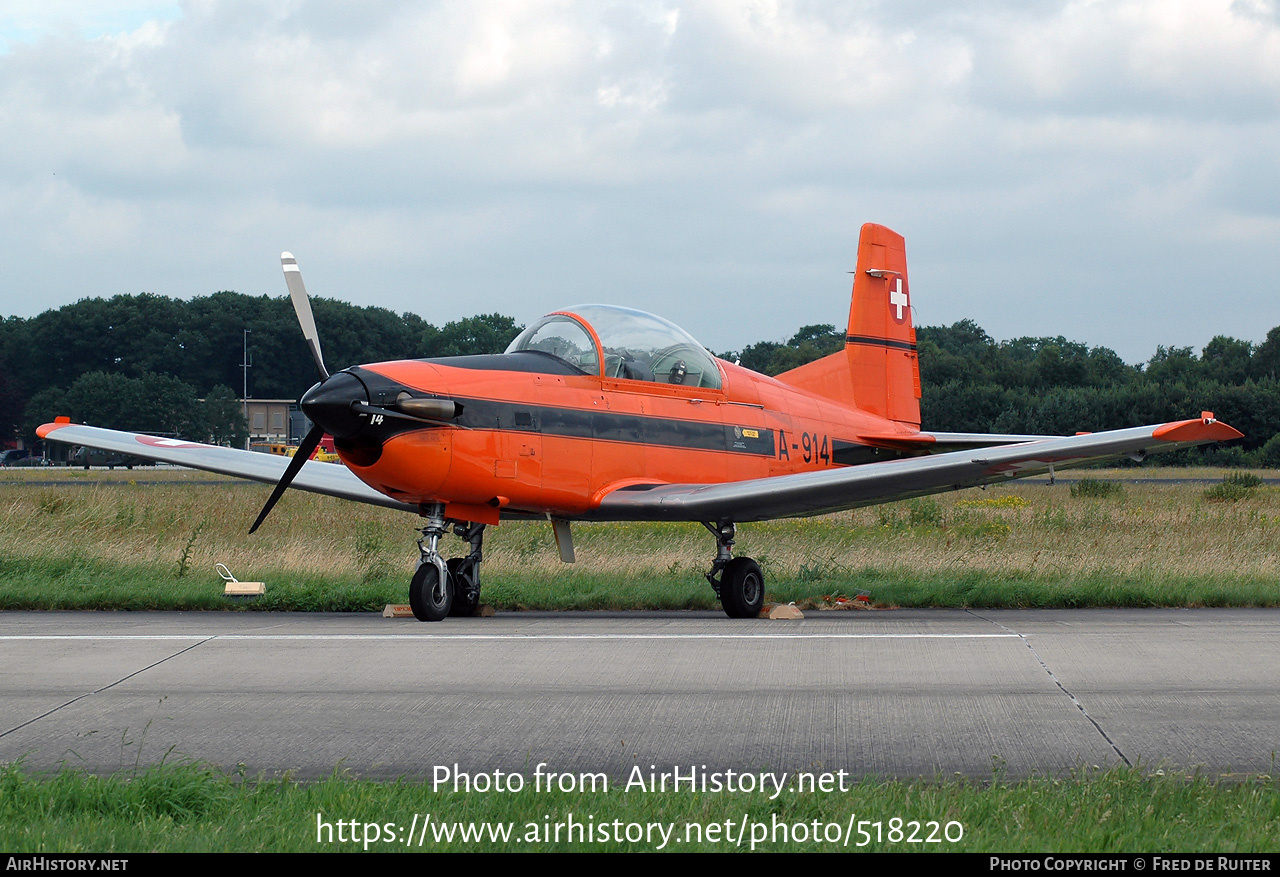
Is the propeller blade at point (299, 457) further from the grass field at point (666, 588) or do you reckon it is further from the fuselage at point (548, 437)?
the grass field at point (666, 588)

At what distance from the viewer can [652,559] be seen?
49.9 feet

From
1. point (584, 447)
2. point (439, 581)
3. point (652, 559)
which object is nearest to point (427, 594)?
point (439, 581)

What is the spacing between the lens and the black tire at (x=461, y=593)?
10.4 meters

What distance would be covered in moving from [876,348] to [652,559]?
3959 millimetres

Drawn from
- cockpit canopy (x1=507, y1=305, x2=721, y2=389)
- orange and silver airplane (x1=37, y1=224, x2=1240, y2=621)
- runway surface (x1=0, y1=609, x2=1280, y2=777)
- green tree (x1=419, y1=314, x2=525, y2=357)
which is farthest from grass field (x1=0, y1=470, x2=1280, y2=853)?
green tree (x1=419, y1=314, x2=525, y2=357)

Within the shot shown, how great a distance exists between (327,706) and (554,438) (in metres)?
4.64

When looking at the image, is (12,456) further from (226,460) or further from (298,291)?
(298,291)

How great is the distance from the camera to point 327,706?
5.95 metres

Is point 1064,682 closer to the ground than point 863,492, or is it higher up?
closer to the ground

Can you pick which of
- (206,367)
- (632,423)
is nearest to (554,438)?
(632,423)

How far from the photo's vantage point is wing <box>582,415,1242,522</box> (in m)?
9.42

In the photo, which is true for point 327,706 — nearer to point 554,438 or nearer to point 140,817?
point 140,817

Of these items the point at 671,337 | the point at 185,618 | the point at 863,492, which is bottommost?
the point at 185,618

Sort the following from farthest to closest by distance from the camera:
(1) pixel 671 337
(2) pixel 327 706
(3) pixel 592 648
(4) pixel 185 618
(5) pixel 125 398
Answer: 1. (5) pixel 125 398
2. (1) pixel 671 337
3. (4) pixel 185 618
4. (3) pixel 592 648
5. (2) pixel 327 706
